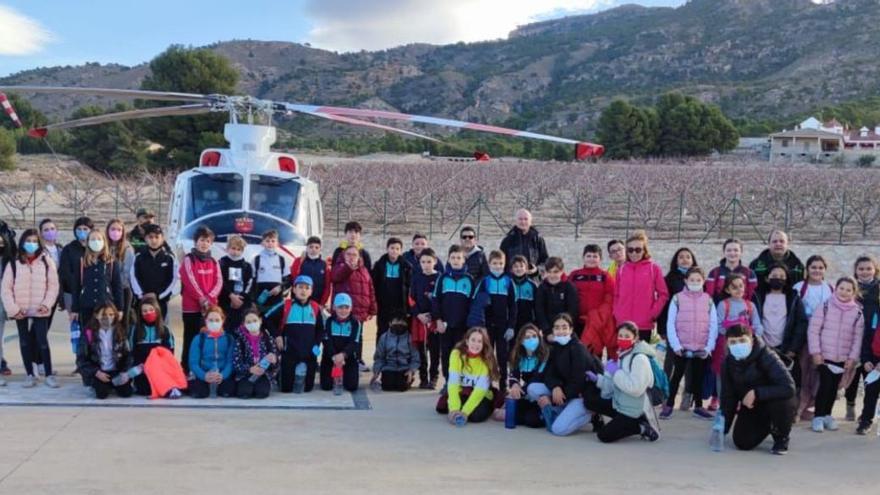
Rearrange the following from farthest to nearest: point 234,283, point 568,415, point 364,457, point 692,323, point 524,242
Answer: point 524,242, point 234,283, point 692,323, point 568,415, point 364,457

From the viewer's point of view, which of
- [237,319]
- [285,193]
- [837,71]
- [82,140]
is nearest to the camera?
[237,319]

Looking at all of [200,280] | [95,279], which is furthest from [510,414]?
[95,279]

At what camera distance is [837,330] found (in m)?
7.42

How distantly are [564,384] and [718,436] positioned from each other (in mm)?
1263

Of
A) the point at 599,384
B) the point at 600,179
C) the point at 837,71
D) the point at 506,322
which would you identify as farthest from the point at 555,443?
the point at 837,71

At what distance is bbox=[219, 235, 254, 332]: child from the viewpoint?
872cm

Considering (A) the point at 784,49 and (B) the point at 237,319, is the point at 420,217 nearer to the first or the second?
(B) the point at 237,319

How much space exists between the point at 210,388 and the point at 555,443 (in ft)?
10.6

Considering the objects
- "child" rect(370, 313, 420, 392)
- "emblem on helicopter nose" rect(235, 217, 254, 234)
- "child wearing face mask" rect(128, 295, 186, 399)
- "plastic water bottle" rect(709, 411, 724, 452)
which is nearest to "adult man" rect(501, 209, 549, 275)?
"child" rect(370, 313, 420, 392)

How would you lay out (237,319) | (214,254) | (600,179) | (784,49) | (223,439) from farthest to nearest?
(784,49)
(600,179)
(214,254)
(237,319)
(223,439)

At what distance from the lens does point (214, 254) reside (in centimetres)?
1052

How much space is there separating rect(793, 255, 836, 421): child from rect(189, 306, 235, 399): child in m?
5.15

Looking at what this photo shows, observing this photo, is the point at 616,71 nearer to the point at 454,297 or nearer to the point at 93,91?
the point at 93,91

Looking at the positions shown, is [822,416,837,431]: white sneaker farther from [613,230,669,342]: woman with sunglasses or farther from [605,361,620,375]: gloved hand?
[605,361,620,375]: gloved hand
